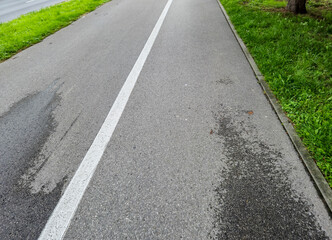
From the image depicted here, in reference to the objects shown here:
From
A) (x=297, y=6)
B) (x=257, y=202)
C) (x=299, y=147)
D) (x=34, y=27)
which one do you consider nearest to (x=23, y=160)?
(x=257, y=202)

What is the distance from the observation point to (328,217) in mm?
2066

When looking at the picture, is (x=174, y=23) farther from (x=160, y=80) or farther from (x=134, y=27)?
(x=160, y=80)

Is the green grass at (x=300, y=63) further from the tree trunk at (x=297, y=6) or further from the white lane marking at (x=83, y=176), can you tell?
the white lane marking at (x=83, y=176)

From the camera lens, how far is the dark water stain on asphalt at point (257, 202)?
1990 mm

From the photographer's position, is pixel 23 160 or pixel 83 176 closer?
pixel 83 176

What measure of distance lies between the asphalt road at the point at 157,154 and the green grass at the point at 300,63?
0.34 m

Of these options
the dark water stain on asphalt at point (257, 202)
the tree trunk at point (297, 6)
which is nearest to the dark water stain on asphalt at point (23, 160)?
the dark water stain on asphalt at point (257, 202)

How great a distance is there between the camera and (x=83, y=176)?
2.61 metres

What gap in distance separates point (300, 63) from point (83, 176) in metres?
4.81

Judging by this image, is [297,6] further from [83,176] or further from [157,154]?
[83,176]

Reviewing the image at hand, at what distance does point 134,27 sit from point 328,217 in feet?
26.6

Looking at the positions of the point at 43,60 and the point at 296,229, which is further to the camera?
the point at 43,60

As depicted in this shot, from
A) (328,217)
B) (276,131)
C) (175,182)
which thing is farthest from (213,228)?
(276,131)

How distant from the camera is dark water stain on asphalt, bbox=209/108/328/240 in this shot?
1990 millimetres
